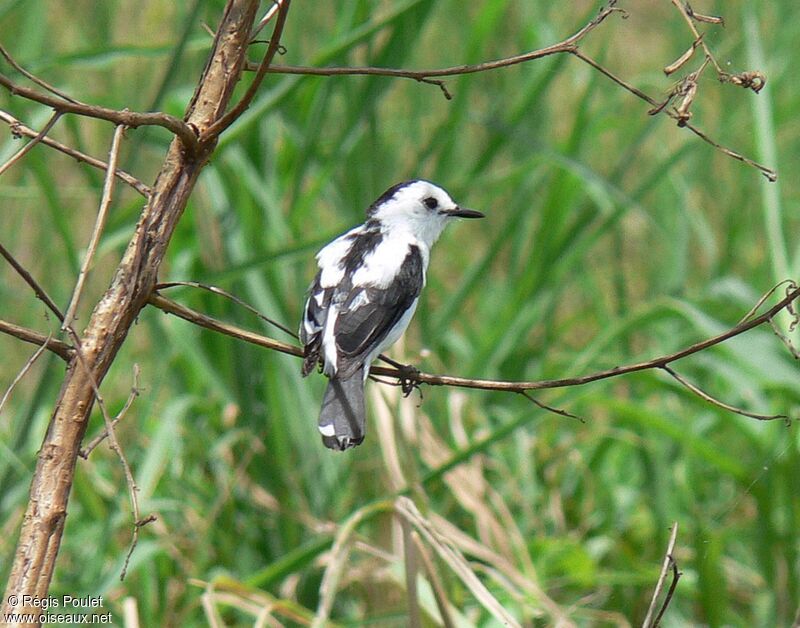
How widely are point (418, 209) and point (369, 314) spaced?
31.0 inches

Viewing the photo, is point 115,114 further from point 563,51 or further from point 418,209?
point 418,209

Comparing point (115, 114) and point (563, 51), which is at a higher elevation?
point (563, 51)

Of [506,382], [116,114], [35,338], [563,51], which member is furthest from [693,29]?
[35,338]

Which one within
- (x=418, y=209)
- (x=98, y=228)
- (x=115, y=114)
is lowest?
(x=98, y=228)

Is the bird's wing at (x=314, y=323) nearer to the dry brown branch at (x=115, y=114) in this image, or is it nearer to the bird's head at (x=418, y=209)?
the bird's head at (x=418, y=209)

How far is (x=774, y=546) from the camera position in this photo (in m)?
3.06

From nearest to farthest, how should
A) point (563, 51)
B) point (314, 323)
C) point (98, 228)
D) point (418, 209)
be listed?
point (98, 228) < point (563, 51) < point (314, 323) < point (418, 209)


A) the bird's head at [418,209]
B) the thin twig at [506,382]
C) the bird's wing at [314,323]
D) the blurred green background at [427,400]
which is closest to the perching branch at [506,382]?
the thin twig at [506,382]

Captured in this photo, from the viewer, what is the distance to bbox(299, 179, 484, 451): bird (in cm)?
209

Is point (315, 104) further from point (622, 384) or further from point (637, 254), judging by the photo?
point (637, 254)

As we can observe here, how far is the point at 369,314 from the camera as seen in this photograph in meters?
2.45

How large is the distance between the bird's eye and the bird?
0.19ft

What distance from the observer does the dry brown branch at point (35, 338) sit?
1.19 m

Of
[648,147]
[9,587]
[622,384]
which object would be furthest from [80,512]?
[648,147]
